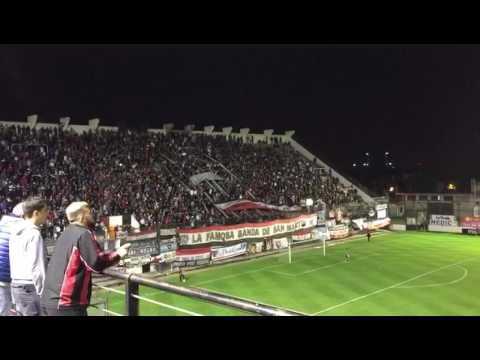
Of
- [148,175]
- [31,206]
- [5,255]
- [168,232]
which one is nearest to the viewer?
[31,206]

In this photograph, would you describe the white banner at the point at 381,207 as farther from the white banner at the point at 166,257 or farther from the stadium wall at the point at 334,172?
the white banner at the point at 166,257

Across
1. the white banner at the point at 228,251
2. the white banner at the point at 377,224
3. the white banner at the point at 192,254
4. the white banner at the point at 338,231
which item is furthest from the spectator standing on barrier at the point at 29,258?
the white banner at the point at 377,224

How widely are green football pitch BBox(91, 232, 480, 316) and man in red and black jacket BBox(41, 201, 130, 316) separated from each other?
9990 mm

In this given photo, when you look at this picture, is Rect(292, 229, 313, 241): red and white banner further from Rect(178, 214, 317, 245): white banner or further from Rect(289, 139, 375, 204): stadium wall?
Rect(289, 139, 375, 204): stadium wall

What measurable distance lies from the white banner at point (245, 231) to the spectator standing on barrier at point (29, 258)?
22818mm

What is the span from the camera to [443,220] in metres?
50.7

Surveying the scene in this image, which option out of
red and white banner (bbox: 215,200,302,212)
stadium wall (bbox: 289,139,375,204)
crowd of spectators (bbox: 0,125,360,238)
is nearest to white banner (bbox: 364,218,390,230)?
stadium wall (bbox: 289,139,375,204)

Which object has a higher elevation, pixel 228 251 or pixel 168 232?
pixel 168 232

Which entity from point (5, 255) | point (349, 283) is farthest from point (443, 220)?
point (5, 255)

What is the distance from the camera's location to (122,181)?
34.8m

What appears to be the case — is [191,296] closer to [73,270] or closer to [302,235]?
[73,270]

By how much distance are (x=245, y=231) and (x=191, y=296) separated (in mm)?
30902
